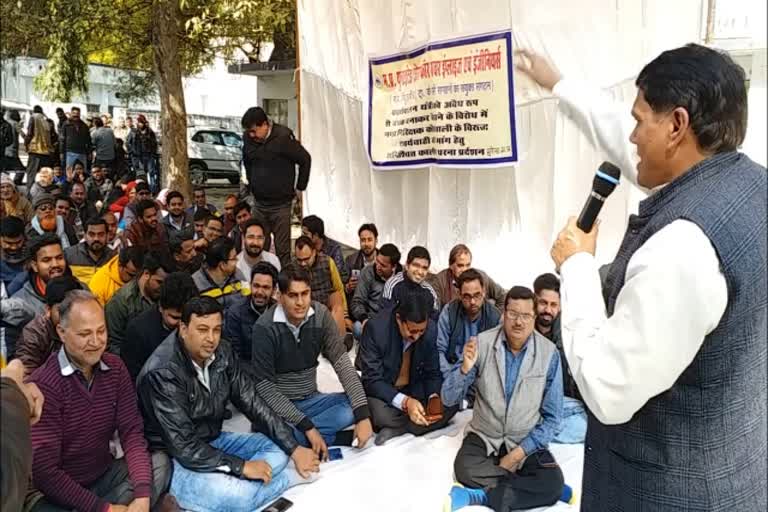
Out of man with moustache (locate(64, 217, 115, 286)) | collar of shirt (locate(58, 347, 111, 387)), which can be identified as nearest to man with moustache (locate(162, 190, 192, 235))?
man with moustache (locate(64, 217, 115, 286))

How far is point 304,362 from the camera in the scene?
3.07 meters

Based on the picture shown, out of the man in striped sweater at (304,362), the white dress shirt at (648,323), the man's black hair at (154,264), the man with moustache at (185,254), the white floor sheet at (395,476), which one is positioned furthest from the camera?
the man with moustache at (185,254)

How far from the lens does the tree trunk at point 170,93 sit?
6980 mm

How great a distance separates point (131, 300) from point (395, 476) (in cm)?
157

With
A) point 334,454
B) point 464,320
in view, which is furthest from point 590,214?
point 464,320

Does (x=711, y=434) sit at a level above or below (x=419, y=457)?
above

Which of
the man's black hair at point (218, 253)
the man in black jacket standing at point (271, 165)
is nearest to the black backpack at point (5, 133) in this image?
the man's black hair at point (218, 253)

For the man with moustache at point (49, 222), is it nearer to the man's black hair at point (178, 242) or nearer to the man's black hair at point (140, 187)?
the man's black hair at point (178, 242)

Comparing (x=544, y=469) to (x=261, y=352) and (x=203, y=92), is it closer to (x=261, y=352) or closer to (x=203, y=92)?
(x=261, y=352)

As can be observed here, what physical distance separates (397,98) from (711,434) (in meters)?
3.73

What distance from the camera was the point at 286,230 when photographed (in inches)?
204

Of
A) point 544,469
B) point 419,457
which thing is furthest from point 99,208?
point 544,469

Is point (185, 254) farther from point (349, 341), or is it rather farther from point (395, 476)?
point (395, 476)

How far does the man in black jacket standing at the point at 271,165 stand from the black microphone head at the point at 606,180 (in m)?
3.80
